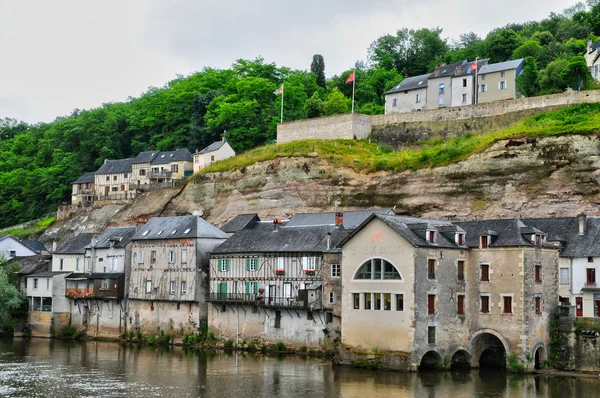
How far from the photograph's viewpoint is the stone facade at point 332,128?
3113 inches

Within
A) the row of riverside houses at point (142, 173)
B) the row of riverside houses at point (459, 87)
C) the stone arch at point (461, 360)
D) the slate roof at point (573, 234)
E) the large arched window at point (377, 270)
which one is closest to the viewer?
the large arched window at point (377, 270)

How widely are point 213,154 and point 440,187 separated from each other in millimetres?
32880

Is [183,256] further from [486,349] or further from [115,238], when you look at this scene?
[486,349]

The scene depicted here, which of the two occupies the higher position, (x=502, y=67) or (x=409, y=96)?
(x=502, y=67)

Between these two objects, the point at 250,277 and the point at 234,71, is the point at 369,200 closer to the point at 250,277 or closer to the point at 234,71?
the point at 250,277

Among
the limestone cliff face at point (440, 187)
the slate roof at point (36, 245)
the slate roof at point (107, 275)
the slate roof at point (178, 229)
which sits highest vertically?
the limestone cliff face at point (440, 187)

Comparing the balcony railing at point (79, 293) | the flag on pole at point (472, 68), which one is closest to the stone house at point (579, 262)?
the flag on pole at point (472, 68)

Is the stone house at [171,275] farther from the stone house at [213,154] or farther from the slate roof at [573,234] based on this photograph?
the stone house at [213,154]

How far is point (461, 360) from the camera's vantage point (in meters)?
46.8

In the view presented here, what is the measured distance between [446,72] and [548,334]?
1538 inches

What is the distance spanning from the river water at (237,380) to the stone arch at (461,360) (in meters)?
1.78

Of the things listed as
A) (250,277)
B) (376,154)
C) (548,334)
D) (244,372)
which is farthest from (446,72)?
(244,372)

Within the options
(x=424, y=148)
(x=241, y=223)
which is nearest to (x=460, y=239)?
(x=241, y=223)

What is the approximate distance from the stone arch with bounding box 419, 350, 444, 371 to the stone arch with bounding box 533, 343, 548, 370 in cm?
518
